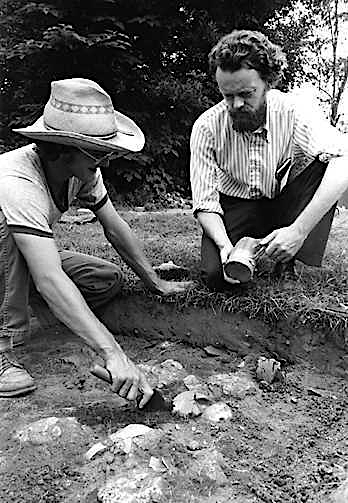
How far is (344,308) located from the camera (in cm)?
289

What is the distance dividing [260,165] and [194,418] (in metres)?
1.41

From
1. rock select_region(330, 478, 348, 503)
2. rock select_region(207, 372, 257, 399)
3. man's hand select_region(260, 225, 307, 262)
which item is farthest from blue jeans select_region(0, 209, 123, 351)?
rock select_region(330, 478, 348, 503)

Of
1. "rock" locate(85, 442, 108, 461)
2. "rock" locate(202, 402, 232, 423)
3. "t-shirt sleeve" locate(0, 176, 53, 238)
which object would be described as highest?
"t-shirt sleeve" locate(0, 176, 53, 238)

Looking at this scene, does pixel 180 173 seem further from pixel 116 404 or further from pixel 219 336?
pixel 116 404

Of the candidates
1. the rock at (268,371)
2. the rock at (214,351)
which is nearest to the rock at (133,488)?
the rock at (268,371)

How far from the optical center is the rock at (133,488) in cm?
182

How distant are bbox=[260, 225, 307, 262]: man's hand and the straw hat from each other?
33.0 inches

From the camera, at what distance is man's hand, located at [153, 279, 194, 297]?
3.15 meters

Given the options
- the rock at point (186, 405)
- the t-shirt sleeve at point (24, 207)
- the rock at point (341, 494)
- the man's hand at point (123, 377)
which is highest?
the t-shirt sleeve at point (24, 207)

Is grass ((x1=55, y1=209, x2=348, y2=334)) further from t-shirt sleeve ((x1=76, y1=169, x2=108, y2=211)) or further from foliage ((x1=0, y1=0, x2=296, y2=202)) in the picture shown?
foliage ((x1=0, y1=0, x2=296, y2=202))

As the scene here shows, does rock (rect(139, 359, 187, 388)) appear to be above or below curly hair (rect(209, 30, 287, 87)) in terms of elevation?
below

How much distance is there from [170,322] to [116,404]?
746 mm

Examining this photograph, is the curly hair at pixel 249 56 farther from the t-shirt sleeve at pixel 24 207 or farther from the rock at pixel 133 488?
the rock at pixel 133 488

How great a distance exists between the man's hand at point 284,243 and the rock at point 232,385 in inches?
23.9
